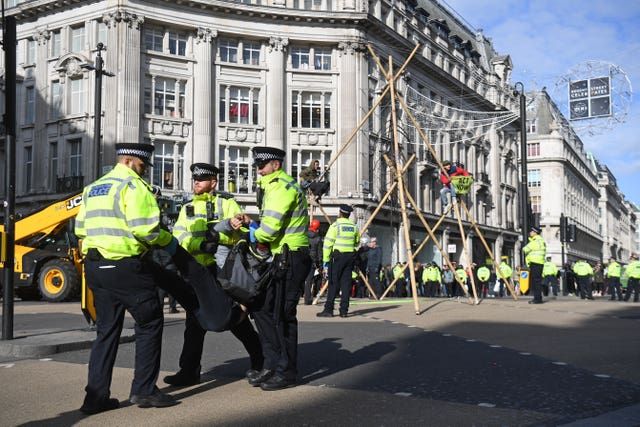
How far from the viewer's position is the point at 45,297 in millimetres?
20656

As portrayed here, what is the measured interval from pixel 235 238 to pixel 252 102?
3284 cm

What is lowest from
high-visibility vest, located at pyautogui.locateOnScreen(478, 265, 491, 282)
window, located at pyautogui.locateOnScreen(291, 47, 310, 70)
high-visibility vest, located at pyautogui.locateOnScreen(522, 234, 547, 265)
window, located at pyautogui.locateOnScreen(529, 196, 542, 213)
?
high-visibility vest, located at pyautogui.locateOnScreen(478, 265, 491, 282)

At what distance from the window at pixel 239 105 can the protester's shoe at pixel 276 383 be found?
33.2 m

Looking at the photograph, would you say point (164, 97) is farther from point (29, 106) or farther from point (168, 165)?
point (29, 106)

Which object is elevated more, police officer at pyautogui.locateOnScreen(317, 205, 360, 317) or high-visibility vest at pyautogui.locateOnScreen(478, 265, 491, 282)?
police officer at pyautogui.locateOnScreen(317, 205, 360, 317)

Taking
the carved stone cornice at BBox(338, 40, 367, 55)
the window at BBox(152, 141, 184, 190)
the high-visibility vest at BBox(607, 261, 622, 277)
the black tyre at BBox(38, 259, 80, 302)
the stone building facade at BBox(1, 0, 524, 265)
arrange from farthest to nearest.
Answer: the carved stone cornice at BBox(338, 40, 367, 55) < the window at BBox(152, 141, 184, 190) < the stone building facade at BBox(1, 0, 524, 265) < the high-visibility vest at BBox(607, 261, 622, 277) < the black tyre at BBox(38, 259, 80, 302)

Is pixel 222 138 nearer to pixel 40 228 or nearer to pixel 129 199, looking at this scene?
pixel 40 228

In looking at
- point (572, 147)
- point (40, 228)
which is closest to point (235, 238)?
point (40, 228)

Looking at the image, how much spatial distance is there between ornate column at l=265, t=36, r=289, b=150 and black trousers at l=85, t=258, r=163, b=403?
33.2 meters

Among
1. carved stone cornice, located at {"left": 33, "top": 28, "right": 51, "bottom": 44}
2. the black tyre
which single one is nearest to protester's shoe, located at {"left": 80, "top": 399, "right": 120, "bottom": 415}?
the black tyre

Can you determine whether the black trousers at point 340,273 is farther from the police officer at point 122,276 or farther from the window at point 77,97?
the window at point 77,97

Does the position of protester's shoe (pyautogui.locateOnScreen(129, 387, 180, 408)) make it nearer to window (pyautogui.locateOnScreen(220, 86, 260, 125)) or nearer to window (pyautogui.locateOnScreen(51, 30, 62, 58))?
window (pyautogui.locateOnScreen(220, 86, 260, 125))

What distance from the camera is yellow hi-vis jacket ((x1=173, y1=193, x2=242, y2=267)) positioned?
247 inches

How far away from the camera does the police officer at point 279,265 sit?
5809mm
